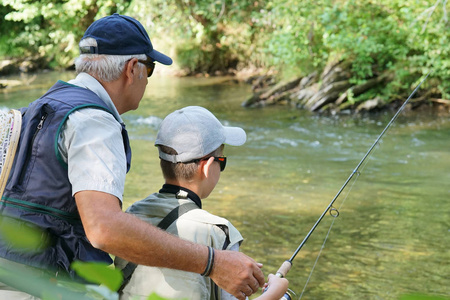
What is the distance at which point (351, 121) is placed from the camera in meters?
11.3

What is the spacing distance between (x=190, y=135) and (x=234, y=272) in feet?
1.74

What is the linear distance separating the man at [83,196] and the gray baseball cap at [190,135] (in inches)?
10.5

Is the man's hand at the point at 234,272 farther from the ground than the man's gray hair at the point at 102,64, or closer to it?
closer to it

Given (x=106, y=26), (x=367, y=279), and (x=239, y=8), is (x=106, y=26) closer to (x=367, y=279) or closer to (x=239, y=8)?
(x=367, y=279)

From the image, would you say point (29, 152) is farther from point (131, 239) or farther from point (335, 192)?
point (335, 192)

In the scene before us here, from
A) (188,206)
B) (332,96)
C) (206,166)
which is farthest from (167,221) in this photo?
(332,96)

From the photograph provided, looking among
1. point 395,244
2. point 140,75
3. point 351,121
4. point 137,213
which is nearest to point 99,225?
point 137,213

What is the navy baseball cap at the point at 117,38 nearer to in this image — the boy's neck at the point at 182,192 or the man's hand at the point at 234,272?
the boy's neck at the point at 182,192

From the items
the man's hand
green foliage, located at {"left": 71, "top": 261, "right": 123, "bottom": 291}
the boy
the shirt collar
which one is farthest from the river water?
green foliage, located at {"left": 71, "top": 261, "right": 123, "bottom": 291}

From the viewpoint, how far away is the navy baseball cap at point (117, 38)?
6.33 ft

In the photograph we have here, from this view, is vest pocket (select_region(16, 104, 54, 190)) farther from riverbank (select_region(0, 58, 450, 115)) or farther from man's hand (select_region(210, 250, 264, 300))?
riverbank (select_region(0, 58, 450, 115))

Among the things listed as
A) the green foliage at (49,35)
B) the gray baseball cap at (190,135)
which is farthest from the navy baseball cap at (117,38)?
the green foliage at (49,35)

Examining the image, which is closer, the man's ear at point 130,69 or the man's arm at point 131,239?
the man's arm at point 131,239

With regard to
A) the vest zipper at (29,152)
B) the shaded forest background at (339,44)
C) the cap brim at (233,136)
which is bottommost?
the shaded forest background at (339,44)
